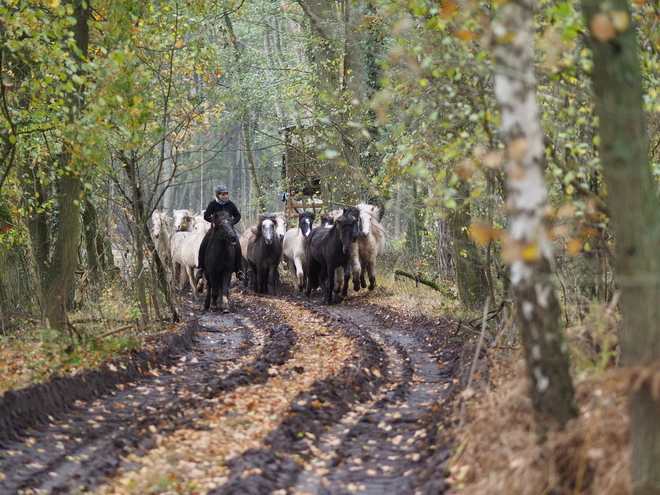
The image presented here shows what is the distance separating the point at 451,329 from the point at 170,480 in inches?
305

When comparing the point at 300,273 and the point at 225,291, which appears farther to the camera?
the point at 300,273

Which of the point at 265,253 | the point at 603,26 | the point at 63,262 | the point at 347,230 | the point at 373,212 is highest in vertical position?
the point at 603,26

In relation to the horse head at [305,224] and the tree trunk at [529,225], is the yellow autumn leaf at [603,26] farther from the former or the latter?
the horse head at [305,224]

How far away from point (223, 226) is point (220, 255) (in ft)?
2.62

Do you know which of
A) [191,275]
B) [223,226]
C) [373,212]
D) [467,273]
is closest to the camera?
[467,273]

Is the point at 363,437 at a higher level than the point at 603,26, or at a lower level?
lower

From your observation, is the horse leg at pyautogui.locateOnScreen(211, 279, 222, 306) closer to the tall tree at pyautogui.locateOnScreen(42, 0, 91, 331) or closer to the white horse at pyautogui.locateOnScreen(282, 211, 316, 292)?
the white horse at pyautogui.locateOnScreen(282, 211, 316, 292)

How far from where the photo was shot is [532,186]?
4656mm

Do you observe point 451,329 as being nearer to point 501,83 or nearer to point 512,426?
point 512,426

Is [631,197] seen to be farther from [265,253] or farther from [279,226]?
[279,226]

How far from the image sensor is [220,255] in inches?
739

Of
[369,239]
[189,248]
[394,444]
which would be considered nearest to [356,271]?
[369,239]

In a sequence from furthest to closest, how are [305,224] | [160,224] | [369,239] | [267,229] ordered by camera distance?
[305,224] → [267,229] → [369,239] → [160,224]

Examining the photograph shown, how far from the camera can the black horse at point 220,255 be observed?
18.4m
